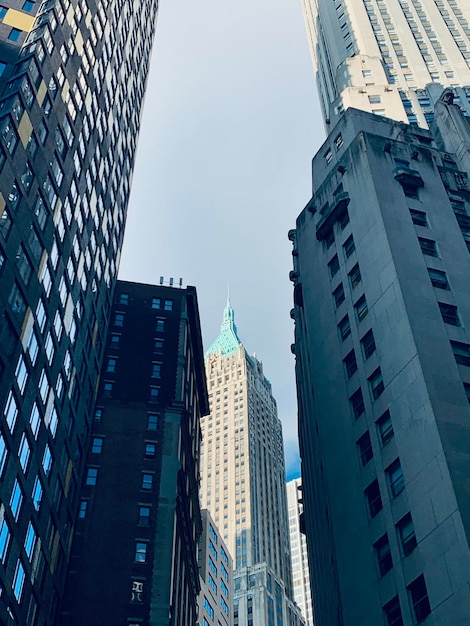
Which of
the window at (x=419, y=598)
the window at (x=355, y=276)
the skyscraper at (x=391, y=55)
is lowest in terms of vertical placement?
the window at (x=419, y=598)

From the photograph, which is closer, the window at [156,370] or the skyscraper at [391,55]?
the window at [156,370]

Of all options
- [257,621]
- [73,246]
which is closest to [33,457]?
[73,246]

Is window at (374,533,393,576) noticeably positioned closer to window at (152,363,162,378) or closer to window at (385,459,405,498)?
window at (385,459,405,498)

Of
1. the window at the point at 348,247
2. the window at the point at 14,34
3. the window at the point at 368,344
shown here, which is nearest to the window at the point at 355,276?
the window at the point at 348,247

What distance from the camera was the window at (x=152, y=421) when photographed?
84750mm

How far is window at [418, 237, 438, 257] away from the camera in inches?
2236

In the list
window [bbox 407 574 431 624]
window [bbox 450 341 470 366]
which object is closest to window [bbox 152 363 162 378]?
window [bbox 450 341 470 366]

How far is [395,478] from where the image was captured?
4412cm

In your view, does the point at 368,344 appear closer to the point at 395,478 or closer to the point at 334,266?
the point at 395,478

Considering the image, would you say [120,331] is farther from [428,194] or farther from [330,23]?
[330,23]

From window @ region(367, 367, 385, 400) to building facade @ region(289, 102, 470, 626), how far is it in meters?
0.09

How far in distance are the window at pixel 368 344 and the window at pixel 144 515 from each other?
110ft

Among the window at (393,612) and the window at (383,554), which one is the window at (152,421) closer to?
the window at (383,554)

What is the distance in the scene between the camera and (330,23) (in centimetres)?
11888
